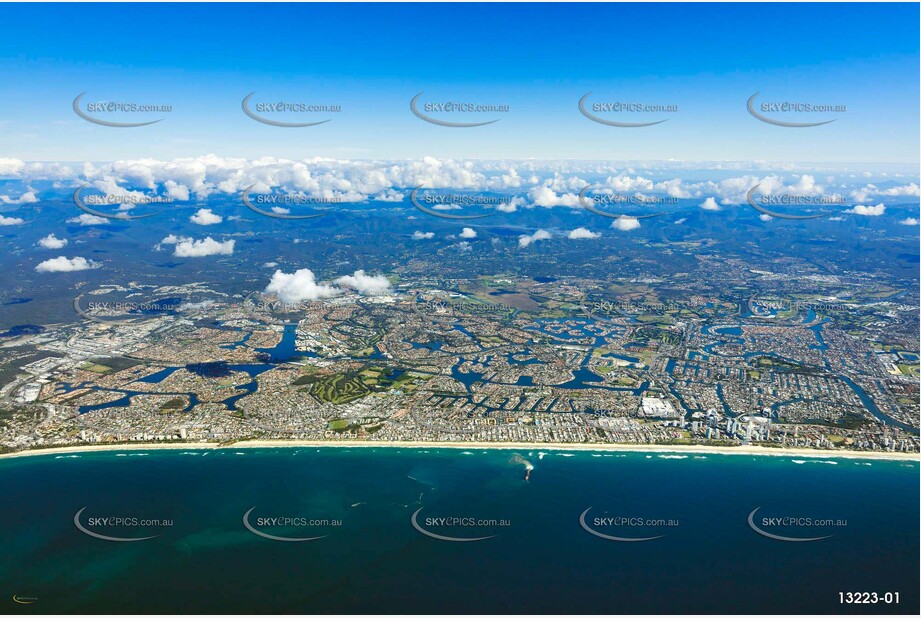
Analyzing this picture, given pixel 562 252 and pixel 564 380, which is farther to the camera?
pixel 562 252

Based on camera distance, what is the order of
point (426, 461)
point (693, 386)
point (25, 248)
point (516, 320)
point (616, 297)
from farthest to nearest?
point (25, 248) → point (616, 297) → point (516, 320) → point (693, 386) → point (426, 461)

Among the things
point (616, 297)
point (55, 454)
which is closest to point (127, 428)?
point (55, 454)

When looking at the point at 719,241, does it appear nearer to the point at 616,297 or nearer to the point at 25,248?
the point at 616,297

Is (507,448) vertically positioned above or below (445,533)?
above

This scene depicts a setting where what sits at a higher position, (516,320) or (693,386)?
(516,320)

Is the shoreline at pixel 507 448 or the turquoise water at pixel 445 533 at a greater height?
the shoreline at pixel 507 448
